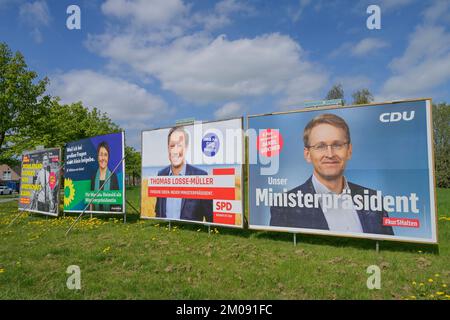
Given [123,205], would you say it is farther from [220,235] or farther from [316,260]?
[316,260]

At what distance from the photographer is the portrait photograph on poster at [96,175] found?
38.8ft

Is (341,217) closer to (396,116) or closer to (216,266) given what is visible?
(396,116)

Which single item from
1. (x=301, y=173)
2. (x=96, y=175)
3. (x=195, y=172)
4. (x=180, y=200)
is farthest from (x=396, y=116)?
(x=96, y=175)

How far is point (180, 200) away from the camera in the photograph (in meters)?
10.4

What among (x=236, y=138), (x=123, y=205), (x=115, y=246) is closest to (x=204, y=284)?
(x=115, y=246)

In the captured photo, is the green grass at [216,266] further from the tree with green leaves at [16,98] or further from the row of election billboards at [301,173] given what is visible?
the tree with green leaves at [16,98]

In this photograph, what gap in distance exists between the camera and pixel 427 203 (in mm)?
6824

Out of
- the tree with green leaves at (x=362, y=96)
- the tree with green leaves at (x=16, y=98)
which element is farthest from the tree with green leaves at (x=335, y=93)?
the tree with green leaves at (x=16, y=98)

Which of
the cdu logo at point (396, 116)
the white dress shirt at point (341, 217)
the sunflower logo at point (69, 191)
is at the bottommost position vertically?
the white dress shirt at point (341, 217)

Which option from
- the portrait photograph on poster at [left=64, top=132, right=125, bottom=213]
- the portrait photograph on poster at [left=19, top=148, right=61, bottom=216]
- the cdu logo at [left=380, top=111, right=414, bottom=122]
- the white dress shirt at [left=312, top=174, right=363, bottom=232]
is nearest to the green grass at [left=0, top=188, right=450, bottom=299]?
the white dress shirt at [left=312, top=174, right=363, bottom=232]

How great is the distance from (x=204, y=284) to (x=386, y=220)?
13.9ft

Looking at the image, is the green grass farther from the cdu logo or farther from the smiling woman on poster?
the cdu logo

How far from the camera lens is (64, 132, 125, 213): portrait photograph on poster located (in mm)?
11836

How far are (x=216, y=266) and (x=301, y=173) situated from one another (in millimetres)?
3214
